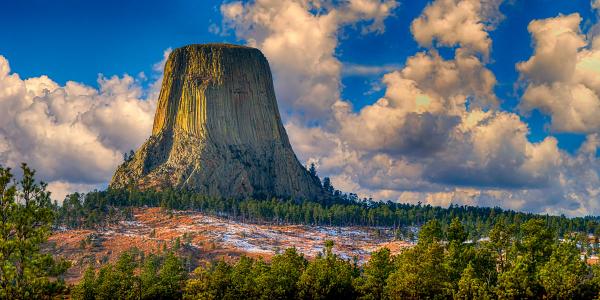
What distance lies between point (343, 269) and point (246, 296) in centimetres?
1710

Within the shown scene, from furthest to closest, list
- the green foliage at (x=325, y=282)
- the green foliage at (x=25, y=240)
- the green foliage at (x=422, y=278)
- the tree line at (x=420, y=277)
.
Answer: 1. the green foliage at (x=325, y=282)
2. the green foliage at (x=422, y=278)
3. the tree line at (x=420, y=277)
4. the green foliage at (x=25, y=240)

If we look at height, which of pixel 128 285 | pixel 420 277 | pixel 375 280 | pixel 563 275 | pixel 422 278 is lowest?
pixel 128 285

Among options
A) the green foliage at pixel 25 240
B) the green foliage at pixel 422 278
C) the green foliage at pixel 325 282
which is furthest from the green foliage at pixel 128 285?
the green foliage at pixel 25 240

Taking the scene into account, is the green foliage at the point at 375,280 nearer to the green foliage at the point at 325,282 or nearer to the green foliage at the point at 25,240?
the green foliage at the point at 325,282

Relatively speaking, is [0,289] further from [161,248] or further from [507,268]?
[161,248]

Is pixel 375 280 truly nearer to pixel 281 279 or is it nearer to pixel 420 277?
pixel 420 277

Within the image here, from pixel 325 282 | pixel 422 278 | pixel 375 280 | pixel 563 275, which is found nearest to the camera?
pixel 563 275

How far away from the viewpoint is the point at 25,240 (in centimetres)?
4825

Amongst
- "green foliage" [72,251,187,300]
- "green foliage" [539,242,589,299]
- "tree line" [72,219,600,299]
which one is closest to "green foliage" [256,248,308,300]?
"tree line" [72,219,600,299]

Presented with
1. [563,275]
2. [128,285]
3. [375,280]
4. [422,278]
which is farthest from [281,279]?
[563,275]

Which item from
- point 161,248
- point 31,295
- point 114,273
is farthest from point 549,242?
point 161,248

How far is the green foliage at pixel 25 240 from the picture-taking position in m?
47.5

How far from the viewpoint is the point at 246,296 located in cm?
9962

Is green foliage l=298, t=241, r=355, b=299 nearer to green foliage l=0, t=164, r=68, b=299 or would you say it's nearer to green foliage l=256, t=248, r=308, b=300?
green foliage l=256, t=248, r=308, b=300
